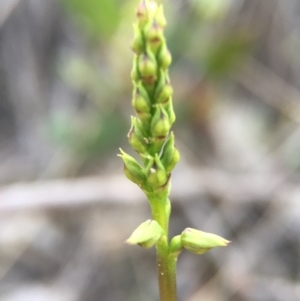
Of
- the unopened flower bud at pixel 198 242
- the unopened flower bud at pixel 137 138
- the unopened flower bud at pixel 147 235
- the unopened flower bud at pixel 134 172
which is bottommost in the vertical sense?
the unopened flower bud at pixel 198 242

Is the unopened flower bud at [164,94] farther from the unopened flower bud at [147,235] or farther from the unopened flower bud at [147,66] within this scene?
the unopened flower bud at [147,235]

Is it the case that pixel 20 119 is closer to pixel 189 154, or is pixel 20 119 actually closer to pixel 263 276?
pixel 189 154

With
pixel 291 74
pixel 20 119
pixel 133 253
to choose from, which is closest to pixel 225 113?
pixel 291 74

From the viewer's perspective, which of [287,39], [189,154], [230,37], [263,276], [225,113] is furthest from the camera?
[287,39]

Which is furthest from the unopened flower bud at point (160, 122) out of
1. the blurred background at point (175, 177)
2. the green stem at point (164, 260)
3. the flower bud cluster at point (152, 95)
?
the blurred background at point (175, 177)

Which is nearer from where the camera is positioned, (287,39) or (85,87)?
(85,87)

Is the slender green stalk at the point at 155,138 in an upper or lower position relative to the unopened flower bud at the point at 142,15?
lower

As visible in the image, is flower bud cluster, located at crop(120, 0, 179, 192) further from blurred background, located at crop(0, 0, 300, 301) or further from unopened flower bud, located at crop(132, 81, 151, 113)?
blurred background, located at crop(0, 0, 300, 301)
